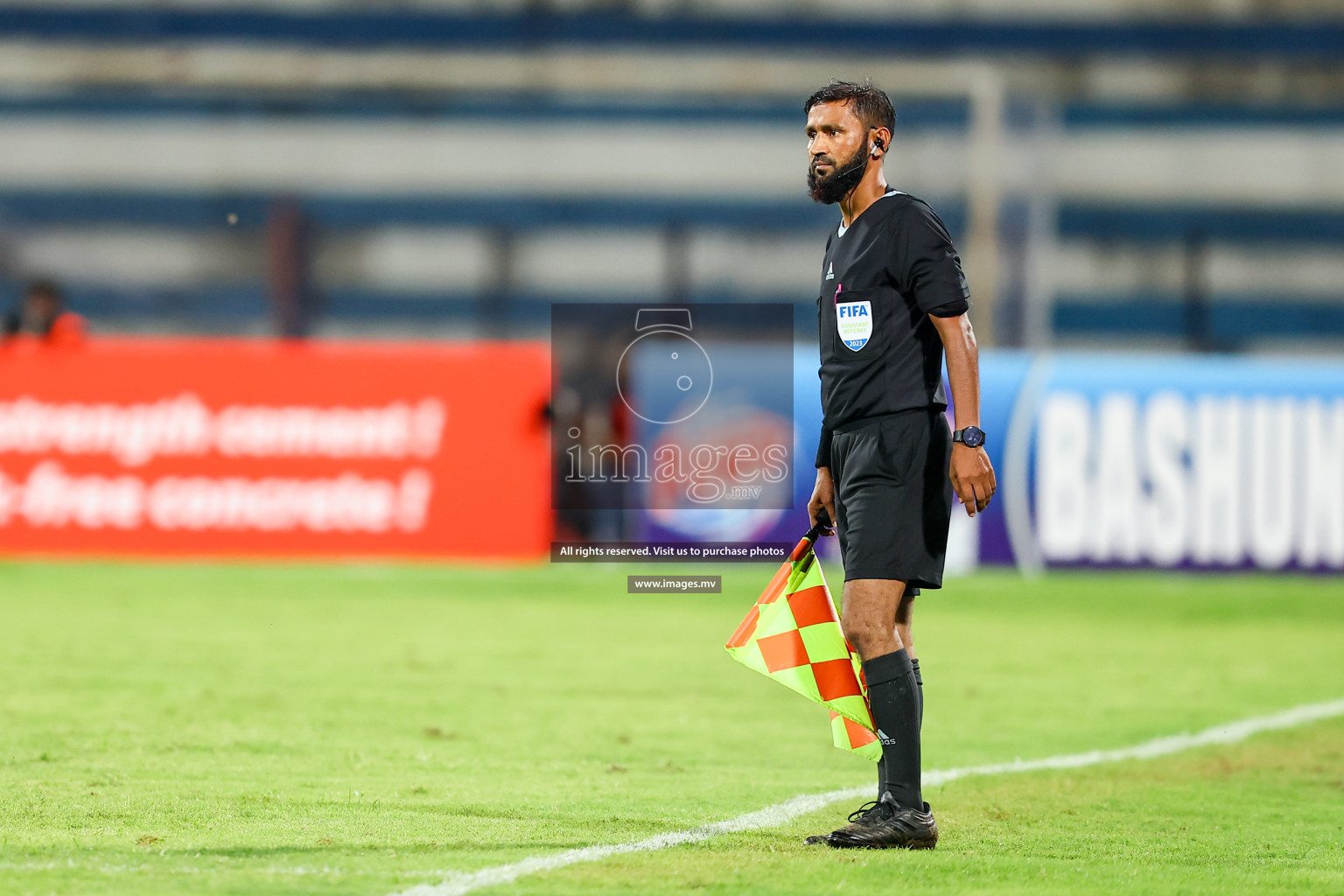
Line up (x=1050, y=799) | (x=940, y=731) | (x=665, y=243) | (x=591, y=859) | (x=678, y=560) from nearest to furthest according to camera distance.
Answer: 1. (x=591, y=859)
2. (x=1050, y=799)
3. (x=940, y=731)
4. (x=678, y=560)
5. (x=665, y=243)

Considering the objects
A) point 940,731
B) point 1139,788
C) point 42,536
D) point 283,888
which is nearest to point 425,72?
point 42,536

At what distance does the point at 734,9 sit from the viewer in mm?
23797

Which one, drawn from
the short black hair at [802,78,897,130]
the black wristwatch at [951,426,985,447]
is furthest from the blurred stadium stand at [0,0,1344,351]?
the black wristwatch at [951,426,985,447]

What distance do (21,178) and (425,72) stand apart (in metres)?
12.2

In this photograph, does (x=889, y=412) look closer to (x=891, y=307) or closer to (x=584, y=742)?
(x=891, y=307)

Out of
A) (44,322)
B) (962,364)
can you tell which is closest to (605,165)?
(44,322)

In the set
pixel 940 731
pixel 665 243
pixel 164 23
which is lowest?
pixel 940 731

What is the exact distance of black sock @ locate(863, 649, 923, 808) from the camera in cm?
424

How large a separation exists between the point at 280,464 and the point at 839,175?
8.44m

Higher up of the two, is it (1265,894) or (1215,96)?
(1215,96)

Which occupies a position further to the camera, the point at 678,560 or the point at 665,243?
the point at 665,243

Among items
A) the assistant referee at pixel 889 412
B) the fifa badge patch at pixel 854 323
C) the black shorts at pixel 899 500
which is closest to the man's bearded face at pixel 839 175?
the assistant referee at pixel 889 412

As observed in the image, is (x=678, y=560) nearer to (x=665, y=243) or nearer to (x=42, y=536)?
(x=42, y=536)

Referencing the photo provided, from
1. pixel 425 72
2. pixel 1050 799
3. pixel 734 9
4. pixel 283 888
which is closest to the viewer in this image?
pixel 283 888
